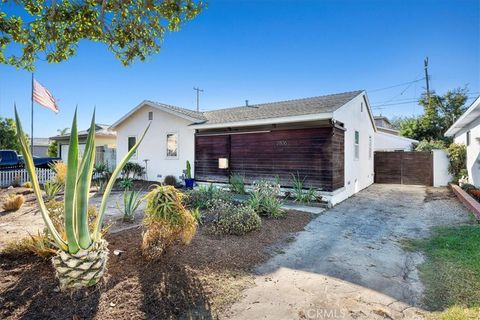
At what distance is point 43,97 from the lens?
1212 centimetres

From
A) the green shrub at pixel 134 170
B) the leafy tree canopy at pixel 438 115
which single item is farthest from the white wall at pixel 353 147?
the leafy tree canopy at pixel 438 115

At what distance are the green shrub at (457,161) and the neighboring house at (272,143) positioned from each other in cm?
374

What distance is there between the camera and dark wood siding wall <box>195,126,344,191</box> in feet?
27.3

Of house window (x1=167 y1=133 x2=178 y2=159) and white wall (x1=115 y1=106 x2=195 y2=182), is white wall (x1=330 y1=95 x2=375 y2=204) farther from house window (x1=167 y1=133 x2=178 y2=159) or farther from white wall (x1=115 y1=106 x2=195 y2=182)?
house window (x1=167 y1=133 x2=178 y2=159)

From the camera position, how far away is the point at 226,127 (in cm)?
1041

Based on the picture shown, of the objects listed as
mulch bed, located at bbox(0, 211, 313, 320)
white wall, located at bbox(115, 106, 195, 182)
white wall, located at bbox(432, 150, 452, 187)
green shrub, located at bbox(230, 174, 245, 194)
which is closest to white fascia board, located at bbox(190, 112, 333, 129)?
white wall, located at bbox(115, 106, 195, 182)

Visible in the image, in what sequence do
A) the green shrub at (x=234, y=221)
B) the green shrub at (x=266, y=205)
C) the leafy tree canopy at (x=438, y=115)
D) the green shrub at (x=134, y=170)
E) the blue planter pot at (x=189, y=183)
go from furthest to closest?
1. the leafy tree canopy at (x=438, y=115)
2. the green shrub at (x=134, y=170)
3. the blue planter pot at (x=189, y=183)
4. the green shrub at (x=266, y=205)
5. the green shrub at (x=234, y=221)

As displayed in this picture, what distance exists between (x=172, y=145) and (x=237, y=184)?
15.5 ft

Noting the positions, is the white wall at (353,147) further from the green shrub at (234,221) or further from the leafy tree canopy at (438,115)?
the leafy tree canopy at (438,115)

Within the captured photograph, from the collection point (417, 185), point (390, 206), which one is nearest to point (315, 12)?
point (390, 206)

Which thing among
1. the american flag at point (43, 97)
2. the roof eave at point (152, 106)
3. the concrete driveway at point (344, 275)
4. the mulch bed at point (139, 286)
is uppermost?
the american flag at point (43, 97)

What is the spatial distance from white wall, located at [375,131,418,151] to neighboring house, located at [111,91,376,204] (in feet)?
11.6

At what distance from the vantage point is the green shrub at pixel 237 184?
31.3 feet

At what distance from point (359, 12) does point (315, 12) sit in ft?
5.50
